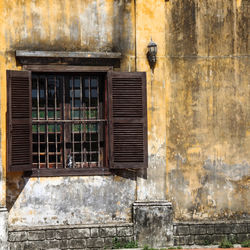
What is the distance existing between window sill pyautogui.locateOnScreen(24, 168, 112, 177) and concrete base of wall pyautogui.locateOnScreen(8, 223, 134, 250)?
928 mm

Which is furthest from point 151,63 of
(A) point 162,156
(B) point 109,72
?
(A) point 162,156

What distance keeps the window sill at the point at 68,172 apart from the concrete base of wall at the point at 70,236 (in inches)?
36.5

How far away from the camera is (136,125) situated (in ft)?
28.8

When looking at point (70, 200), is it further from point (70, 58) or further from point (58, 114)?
point (70, 58)

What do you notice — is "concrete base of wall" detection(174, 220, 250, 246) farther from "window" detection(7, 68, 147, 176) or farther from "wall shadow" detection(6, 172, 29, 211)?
"wall shadow" detection(6, 172, 29, 211)

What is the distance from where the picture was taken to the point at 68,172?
8703 mm

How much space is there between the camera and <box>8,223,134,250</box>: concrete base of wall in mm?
8461

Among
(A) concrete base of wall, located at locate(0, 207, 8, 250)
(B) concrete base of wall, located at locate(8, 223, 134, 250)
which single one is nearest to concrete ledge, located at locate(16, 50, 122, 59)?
(A) concrete base of wall, located at locate(0, 207, 8, 250)

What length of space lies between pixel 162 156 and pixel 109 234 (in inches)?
67.7

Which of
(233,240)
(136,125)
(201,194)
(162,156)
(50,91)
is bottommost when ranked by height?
(233,240)

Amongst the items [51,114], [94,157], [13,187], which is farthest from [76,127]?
[13,187]

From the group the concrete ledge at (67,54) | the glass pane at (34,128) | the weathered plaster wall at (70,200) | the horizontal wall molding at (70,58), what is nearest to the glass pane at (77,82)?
the horizontal wall molding at (70,58)

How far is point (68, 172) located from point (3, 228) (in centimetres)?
148

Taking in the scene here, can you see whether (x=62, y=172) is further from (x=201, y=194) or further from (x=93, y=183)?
(x=201, y=194)
